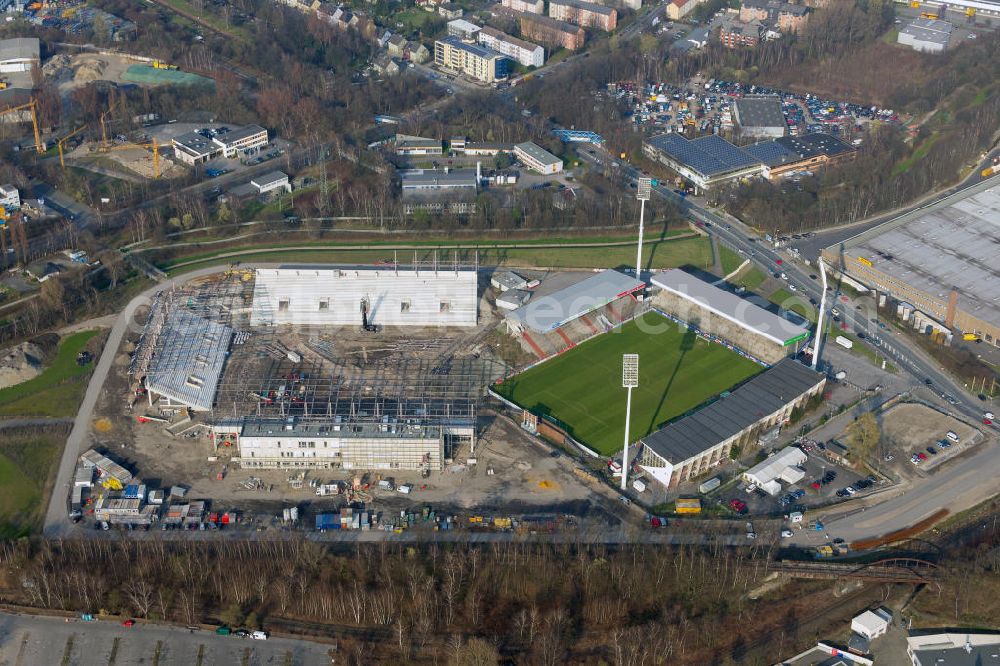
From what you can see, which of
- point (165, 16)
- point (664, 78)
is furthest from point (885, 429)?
point (165, 16)

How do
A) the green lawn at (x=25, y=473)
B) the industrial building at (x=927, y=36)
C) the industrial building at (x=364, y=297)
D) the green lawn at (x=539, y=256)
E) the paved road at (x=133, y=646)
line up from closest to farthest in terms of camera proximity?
the paved road at (x=133, y=646), the green lawn at (x=25, y=473), the industrial building at (x=364, y=297), the green lawn at (x=539, y=256), the industrial building at (x=927, y=36)

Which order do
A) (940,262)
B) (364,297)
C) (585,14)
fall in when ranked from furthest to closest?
1. (585,14)
2. (940,262)
3. (364,297)

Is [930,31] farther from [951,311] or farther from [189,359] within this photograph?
[189,359]

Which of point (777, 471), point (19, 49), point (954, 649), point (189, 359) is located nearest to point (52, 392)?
point (189, 359)

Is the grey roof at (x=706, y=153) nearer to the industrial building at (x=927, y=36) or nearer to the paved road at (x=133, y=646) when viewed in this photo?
the industrial building at (x=927, y=36)

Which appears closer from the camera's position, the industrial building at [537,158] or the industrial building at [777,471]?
the industrial building at [777,471]

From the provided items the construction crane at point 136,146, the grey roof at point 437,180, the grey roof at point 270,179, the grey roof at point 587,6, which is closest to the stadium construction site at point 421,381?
the grey roof at point 437,180
